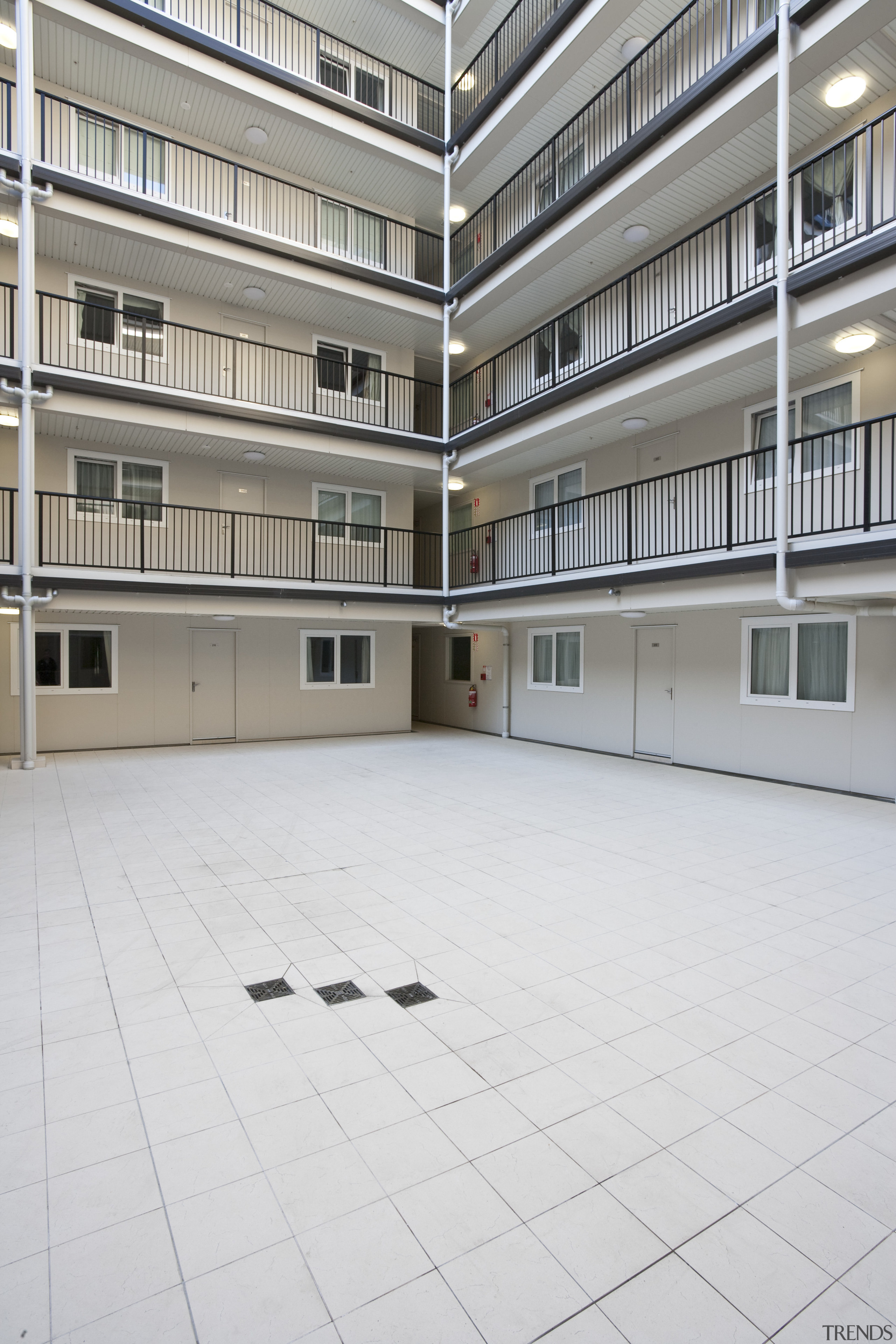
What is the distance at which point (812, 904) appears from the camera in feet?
16.8

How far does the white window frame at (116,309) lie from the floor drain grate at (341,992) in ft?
37.6

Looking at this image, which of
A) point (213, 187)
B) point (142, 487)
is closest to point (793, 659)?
point (142, 487)

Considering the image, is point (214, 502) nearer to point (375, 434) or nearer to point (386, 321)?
point (375, 434)

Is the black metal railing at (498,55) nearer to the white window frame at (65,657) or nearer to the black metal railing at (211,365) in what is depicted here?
the black metal railing at (211,365)

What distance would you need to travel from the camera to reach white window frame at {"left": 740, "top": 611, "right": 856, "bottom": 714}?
29.0ft

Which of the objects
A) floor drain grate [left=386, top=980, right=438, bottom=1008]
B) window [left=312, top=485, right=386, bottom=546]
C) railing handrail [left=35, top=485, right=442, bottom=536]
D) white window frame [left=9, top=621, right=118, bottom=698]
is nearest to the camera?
floor drain grate [left=386, top=980, right=438, bottom=1008]

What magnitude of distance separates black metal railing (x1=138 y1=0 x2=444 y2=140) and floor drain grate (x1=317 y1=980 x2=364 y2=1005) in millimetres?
14540

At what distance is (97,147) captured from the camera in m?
12.2

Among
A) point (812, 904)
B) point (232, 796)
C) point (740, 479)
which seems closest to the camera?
point (812, 904)

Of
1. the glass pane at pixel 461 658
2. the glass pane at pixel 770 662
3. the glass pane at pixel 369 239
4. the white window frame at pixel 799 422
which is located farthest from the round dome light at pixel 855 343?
the glass pane at pixel 461 658

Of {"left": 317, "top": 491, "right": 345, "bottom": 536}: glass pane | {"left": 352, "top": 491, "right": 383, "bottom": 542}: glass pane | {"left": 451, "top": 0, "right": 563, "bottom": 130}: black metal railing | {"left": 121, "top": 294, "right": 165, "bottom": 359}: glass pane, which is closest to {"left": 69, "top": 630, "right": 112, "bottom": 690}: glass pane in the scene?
{"left": 317, "top": 491, "right": 345, "bottom": 536}: glass pane

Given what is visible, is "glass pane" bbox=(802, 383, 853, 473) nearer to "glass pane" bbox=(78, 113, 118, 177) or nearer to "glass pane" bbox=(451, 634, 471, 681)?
"glass pane" bbox=(451, 634, 471, 681)

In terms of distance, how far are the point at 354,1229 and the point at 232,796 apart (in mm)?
7040

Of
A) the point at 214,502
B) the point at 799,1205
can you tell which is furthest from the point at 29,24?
the point at 799,1205
